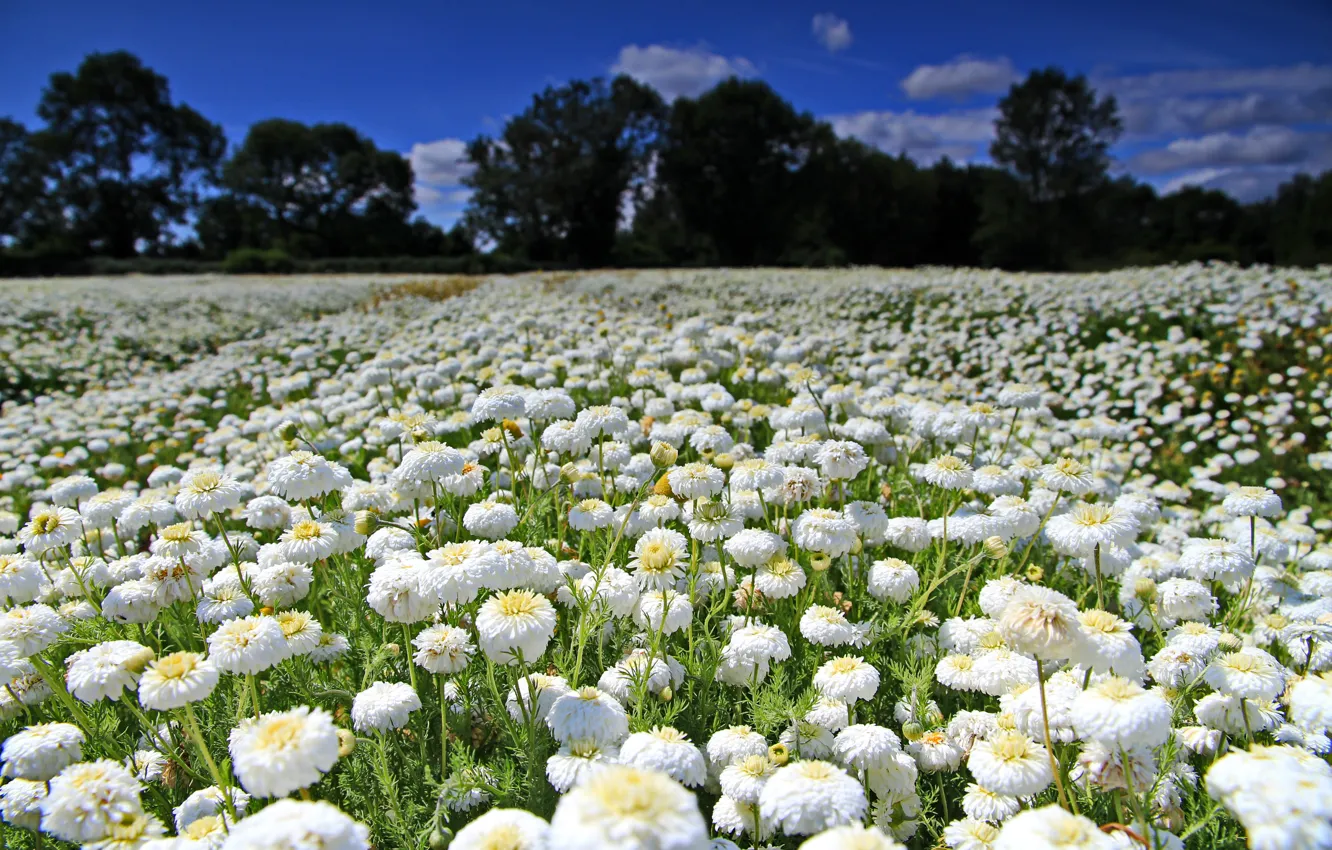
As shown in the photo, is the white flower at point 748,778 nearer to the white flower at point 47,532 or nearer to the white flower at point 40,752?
the white flower at point 40,752

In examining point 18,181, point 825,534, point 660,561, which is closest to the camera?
point 660,561

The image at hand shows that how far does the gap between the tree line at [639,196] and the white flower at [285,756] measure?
34035 mm

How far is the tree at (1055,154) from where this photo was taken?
1497 inches

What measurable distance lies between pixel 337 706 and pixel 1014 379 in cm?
899

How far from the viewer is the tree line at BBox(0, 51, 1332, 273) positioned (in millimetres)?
38625

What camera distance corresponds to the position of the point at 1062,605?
1.72 meters

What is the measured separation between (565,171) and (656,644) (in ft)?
136

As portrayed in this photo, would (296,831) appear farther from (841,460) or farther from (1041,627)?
(841,460)

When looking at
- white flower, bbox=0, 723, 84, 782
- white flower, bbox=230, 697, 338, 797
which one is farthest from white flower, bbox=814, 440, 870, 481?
white flower, bbox=0, 723, 84, 782

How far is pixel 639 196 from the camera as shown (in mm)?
44062

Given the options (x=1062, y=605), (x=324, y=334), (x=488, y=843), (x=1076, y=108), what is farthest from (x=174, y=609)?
(x=1076, y=108)

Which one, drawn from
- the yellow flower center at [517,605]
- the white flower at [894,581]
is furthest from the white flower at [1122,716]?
the yellow flower center at [517,605]

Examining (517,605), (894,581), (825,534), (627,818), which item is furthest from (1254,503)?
(627,818)

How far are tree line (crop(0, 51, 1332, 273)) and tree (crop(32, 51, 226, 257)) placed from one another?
0.44 feet
